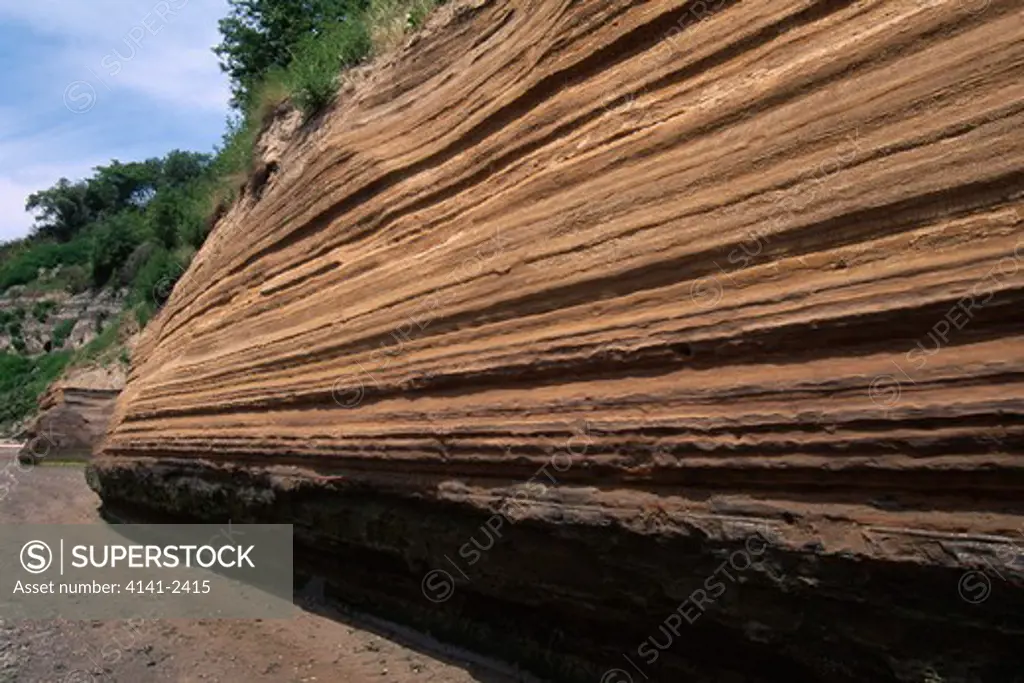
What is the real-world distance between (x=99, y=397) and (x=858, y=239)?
1250 cm

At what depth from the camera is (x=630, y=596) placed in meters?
3.14

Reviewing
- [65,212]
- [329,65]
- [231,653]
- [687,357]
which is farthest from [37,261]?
[687,357]

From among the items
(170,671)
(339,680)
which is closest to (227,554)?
(170,671)

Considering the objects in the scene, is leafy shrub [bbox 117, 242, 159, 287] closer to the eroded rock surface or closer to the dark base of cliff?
the eroded rock surface

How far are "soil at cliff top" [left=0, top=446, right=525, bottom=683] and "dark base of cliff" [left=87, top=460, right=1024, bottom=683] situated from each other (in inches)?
6.3

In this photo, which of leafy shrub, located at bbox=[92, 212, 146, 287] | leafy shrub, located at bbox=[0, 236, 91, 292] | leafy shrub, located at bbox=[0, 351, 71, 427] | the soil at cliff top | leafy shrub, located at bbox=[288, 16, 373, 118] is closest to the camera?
the soil at cliff top

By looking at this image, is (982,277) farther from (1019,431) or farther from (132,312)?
(132,312)

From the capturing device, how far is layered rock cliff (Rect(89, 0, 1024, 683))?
2295mm

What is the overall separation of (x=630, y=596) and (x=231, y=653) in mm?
2242

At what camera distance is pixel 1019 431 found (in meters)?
2.07

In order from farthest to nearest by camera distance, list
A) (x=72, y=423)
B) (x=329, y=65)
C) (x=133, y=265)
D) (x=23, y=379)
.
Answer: (x=23, y=379)
(x=133, y=265)
(x=72, y=423)
(x=329, y=65)

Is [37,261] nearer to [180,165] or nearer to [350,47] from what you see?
[180,165]

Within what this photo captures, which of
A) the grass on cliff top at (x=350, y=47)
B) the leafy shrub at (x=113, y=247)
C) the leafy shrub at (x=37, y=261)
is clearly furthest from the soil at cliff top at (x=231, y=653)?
the leafy shrub at (x=37, y=261)

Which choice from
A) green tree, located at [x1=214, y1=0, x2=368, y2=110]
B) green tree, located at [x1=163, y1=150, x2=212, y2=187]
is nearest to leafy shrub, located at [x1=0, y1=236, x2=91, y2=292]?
green tree, located at [x1=163, y1=150, x2=212, y2=187]
